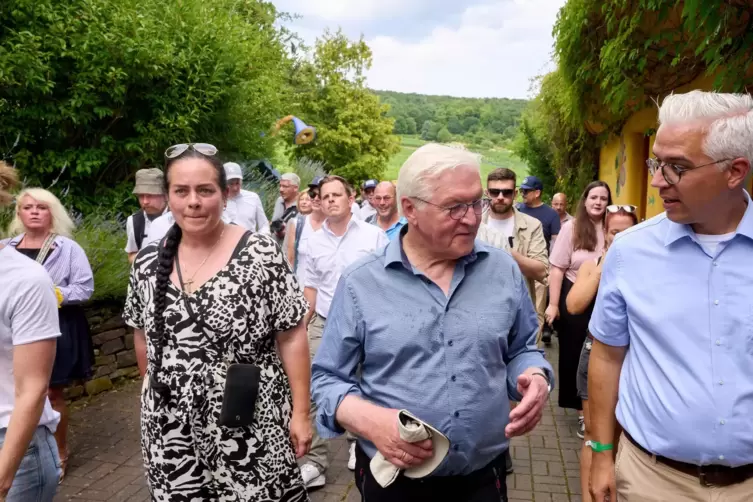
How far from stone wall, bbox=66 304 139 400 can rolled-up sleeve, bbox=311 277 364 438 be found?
16.8ft

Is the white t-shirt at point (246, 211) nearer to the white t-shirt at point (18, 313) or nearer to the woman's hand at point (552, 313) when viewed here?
the woman's hand at point (552, 313)

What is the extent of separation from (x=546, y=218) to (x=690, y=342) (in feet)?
20.3

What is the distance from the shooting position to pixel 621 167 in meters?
11.4

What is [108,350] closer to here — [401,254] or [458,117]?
[401,254]

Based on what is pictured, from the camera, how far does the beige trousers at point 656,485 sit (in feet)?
7.33

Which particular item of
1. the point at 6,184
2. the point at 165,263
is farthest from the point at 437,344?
the point at 6,184

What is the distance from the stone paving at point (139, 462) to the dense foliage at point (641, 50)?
291 centimetres

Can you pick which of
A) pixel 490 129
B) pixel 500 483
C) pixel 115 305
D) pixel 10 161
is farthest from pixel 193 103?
pixel 490 129

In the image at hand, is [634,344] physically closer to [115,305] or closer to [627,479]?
[627,479]

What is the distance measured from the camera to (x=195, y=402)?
2.75 m

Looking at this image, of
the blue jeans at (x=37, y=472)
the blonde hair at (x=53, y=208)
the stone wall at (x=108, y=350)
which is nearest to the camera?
the blue jeans at (x=37, y=472)

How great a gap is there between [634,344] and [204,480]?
185cm

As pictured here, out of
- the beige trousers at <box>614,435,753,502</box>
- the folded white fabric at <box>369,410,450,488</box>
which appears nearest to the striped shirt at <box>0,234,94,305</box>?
the folded white fabric at <box>369,410,450,488</box>

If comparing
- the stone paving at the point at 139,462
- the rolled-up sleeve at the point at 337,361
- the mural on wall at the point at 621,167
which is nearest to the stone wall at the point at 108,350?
the stone paving at the point at 139,462
